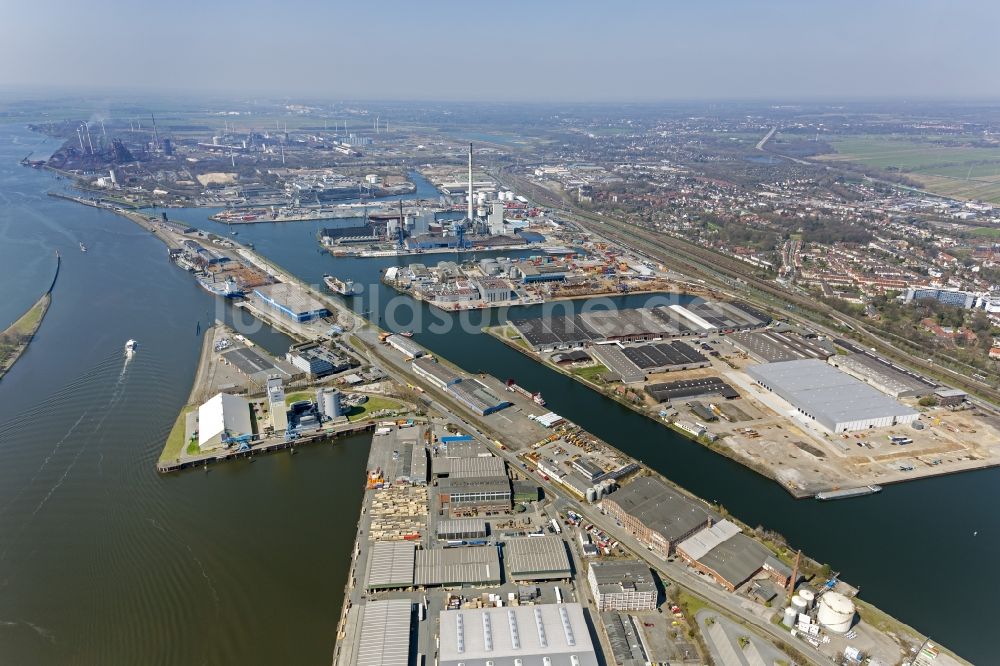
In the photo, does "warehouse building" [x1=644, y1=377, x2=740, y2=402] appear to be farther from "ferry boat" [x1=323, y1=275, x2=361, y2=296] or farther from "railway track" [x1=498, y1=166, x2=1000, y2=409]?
"ferry boat" [x1=323, y1=275, x2=361, y2=296]

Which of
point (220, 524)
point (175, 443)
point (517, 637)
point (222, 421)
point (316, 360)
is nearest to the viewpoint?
point (517, 637)

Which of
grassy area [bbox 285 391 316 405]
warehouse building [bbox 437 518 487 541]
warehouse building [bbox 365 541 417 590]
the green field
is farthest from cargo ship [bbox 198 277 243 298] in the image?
the green field

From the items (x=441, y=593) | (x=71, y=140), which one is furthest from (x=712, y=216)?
(x=71, y=140)

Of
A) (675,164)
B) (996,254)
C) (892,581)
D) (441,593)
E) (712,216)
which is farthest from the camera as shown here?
(675,164)

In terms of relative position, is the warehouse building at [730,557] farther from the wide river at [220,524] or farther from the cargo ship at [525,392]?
the cargo ship at [525,392]

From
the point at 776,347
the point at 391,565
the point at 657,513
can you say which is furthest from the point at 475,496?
the point at 776,347

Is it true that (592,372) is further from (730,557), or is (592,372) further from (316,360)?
(316,360)

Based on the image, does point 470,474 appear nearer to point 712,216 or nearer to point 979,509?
point 979,509
